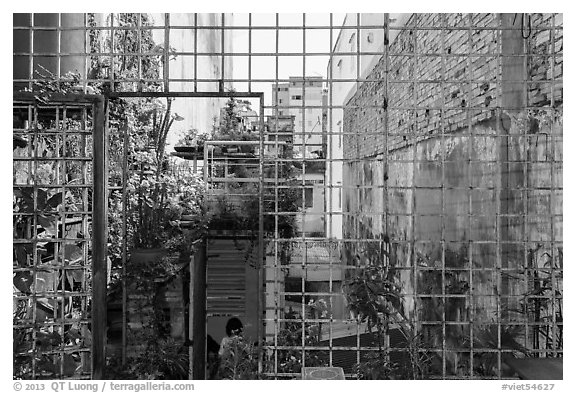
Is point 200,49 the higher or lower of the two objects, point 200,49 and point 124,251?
the higher

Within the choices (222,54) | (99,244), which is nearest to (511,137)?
(222,54)

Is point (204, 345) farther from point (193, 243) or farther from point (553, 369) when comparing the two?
point (553, 369)

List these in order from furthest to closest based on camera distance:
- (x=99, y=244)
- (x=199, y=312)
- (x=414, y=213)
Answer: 1. (x=199, y=312)
2. (x=414, y=213)
3. (x=99, y=244)

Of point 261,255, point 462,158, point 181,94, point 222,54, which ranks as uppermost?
point 222,54

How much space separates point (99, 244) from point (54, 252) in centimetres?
44

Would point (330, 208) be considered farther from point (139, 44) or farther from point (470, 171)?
point (139, 44)

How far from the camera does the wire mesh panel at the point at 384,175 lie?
4590mm

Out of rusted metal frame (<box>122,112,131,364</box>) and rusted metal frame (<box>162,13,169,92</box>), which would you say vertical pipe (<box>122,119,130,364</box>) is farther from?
rusted metal frame (<box>162,13,169,92</box>)

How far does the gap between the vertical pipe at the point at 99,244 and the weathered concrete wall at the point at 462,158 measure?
203 centimetres

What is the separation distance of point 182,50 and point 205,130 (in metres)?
0.84

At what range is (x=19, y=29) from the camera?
4.64 meters

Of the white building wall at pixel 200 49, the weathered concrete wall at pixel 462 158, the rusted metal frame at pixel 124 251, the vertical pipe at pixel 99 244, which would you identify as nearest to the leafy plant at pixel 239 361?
the rusted metal frame at pixel 124 251

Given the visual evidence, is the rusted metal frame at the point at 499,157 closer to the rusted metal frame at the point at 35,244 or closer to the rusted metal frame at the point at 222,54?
the rusted metal frame at the point at 222,54

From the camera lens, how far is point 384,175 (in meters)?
4.62
